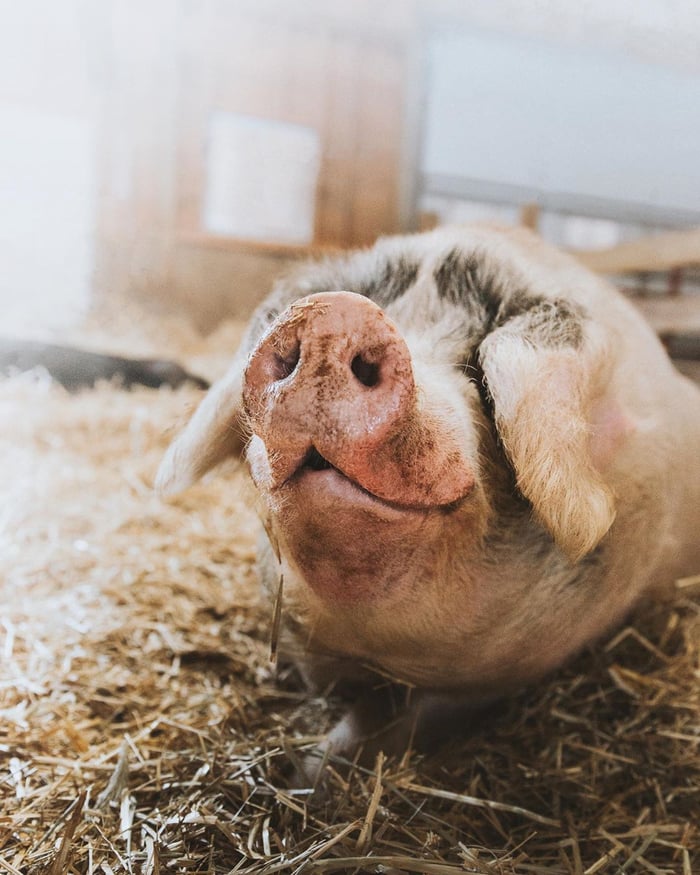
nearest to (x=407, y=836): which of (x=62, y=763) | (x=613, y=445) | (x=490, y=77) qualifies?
(x=62, y=763)

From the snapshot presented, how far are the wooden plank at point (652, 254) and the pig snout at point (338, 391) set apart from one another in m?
2.59

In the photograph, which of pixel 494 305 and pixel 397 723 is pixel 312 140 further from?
pixel 397 723

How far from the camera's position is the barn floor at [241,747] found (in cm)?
121

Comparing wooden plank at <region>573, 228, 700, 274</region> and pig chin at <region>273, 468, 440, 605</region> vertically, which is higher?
wooden plank at <region>573, 228, 700, 274</region>

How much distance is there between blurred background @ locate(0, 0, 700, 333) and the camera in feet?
11.9

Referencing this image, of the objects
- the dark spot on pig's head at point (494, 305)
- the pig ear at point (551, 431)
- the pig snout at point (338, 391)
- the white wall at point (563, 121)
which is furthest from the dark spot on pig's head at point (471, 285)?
the white wall at point (563, 121)

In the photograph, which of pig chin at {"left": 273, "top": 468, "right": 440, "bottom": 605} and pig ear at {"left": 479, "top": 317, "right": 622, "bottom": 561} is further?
pig ear at {"left": 479, "top": 317, "right": 622, "bottom": 561}

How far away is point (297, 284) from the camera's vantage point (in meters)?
1.62

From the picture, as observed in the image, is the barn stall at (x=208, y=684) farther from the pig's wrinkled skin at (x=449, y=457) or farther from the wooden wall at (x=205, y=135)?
the pig's wrinkled skin at (x=449, y=457)

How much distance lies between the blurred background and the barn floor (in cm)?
210

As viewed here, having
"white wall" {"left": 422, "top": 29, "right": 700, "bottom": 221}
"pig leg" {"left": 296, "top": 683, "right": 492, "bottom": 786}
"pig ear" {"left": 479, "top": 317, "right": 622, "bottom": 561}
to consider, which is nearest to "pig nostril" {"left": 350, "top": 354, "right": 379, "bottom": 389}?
"pig ear" {"left": 479, "top": 317, "right": 622, "bottom": 561}

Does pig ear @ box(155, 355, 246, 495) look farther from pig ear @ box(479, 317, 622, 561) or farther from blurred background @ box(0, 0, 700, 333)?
blurred background @ box(0, 0, 700, 333)

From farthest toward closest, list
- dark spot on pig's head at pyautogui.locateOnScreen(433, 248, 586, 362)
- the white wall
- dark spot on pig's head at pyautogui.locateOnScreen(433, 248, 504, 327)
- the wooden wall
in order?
the wooden wall < the white wall < dark spot on pig's head at pyautogui.locateOnScreen(433, 248, 504, 327) < dark spot on pig's head at pyautogui.locateOnScreen(433, 248, 586, 362)

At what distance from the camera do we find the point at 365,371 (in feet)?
3.19
